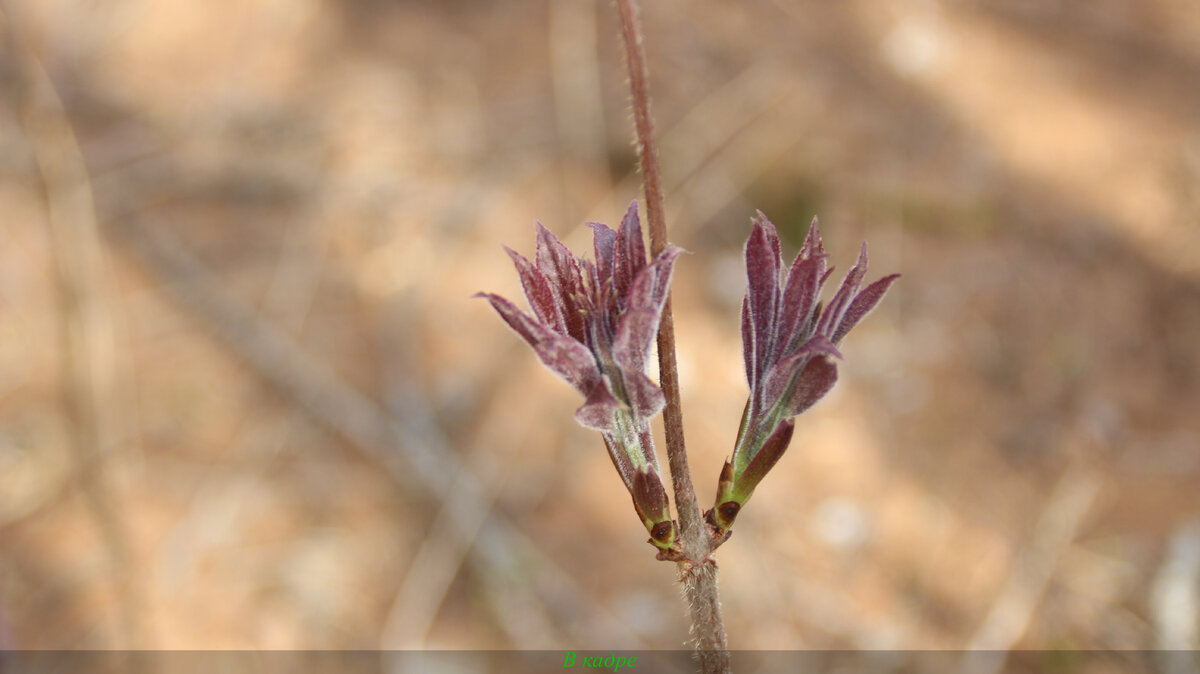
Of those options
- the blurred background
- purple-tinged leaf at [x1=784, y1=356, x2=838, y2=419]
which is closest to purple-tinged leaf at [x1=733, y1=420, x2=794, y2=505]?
purple-tinged leaf at [x1=784, y1=356, x2=838, y2=419]

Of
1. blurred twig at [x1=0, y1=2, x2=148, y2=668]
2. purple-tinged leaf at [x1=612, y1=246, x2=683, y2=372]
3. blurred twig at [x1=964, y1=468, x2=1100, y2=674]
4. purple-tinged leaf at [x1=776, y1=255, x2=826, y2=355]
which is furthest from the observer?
blurred twig at [x1=0, y1=2, x2=148, y2=668]

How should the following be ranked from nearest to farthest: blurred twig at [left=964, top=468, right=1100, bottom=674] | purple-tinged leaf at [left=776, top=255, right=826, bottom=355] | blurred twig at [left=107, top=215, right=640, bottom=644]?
purple-tinged leaf at [left=776, top=255, right=826, bottom=355] → blurred twig at [left=964, top=468, right=1100, bottom=674] → blurred twig at [left=107, top=215, right=640, bottom=644]

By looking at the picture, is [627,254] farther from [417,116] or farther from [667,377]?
[417,116]

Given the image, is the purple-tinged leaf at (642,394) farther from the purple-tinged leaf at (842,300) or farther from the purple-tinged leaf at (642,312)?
the purple-tinged leaf at (842,300)

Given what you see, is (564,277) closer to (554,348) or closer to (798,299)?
(554,348)

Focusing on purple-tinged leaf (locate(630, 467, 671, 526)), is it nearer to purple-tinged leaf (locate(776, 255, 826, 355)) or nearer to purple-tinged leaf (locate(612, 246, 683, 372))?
purple-tinged leaf (locate(612, 246, 683, 372))

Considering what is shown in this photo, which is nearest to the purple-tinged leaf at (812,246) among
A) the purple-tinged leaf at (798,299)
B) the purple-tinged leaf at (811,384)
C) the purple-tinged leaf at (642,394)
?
the purple-tinged leaf at (798,299)
